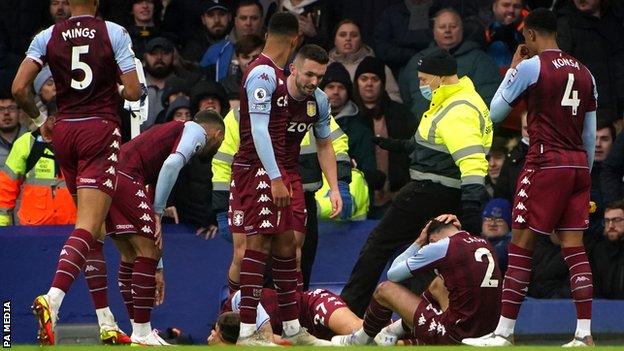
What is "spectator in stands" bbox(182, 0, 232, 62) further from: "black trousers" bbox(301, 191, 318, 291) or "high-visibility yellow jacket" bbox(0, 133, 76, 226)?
"black trousers" bbox(301, 191, 318, 291)

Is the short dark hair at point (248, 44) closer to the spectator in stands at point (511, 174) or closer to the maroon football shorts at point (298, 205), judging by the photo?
the spectator in stands at point (511, 174)

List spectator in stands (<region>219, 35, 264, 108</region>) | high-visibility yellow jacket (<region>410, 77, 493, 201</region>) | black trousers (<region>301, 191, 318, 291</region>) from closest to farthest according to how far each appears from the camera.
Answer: high-visibility yellow jacket (<region>410, 77, 493, 201</region>), black trousers (<region>301, 191, 318, 291</region>), spectator in stands (<region>219, 35, 264, 108</region>)

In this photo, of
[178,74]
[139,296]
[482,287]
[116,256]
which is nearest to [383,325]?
[482,287]

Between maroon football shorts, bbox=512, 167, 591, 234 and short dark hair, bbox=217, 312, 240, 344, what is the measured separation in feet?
7.11

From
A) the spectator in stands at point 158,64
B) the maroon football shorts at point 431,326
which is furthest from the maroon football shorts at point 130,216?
the spectator in stands at point 158,64

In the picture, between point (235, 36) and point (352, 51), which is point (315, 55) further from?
point (235, 36)

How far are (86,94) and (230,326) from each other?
2.09 metres

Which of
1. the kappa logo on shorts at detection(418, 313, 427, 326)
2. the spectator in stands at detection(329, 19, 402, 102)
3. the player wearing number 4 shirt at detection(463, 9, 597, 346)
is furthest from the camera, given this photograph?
the spectator in stands at detection(329, 19, 402, 102)

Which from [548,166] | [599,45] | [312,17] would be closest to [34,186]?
[312,17]

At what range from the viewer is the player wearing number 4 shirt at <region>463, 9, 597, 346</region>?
1386 cm

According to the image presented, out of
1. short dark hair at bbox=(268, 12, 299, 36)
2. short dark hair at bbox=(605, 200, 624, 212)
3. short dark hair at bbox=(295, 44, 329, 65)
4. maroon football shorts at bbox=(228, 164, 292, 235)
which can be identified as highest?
short dark hair at bbox=(268, 12, 299, 36)

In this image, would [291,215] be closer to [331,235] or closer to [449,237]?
[449,237]

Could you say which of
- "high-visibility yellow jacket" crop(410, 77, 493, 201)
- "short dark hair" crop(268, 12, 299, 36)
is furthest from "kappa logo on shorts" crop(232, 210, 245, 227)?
"high-visibility yellow jacket" crop(410, 77, 493, 201)

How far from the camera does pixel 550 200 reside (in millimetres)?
13875
